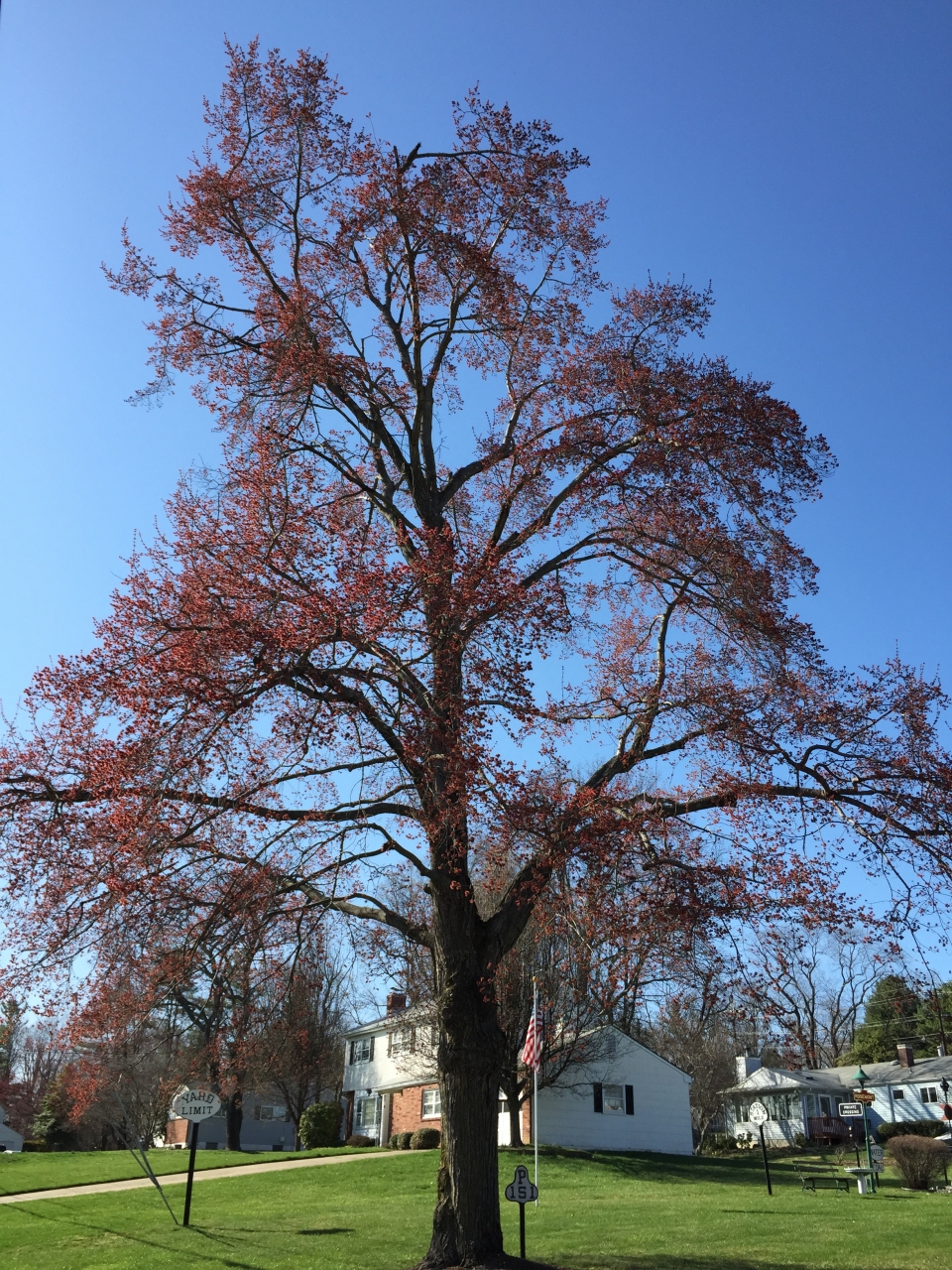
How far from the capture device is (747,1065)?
51.4 metres

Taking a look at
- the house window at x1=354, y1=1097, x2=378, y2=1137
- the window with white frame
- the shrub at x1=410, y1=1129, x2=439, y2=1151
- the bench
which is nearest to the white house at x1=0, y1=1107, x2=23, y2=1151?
the window with white frame

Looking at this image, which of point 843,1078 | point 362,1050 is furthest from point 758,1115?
point 843,1078

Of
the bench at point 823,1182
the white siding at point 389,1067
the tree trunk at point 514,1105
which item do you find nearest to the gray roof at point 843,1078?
the white siding at point 389,1067

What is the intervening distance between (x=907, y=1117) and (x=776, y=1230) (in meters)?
39.8

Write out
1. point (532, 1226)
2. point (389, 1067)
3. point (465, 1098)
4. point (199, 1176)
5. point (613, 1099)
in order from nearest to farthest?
point (465, 1098) → point (532, 1226) → point (199, 1176) → point (613, 1099) → point (389, 1067)

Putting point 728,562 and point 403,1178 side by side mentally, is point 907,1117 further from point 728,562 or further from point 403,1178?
point 728,562

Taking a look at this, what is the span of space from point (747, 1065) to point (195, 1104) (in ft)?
140

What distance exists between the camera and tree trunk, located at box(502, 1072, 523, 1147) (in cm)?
2800

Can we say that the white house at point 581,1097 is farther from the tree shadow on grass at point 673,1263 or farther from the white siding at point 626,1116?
the tree shadow on grass at point 673,1263

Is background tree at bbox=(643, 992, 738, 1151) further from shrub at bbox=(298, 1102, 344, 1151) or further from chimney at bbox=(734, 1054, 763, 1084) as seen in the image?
shrub at bbox=(298, 1102, 344, 1151)

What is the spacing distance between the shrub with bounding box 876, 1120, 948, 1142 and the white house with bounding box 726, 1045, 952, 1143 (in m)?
1.53

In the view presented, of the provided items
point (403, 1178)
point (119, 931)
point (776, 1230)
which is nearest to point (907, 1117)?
point (403, 1178)

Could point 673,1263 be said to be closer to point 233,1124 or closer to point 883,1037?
point 233,1124

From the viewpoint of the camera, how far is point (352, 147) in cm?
1270
